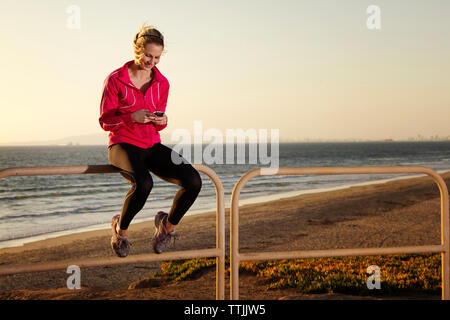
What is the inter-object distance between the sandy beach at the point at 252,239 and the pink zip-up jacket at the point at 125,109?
2252 millimetres

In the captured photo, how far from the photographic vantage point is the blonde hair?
9.58 feet

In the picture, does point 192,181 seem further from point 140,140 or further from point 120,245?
point 120,245

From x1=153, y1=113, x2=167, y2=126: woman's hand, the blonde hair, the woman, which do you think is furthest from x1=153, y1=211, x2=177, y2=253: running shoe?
the blonde hair

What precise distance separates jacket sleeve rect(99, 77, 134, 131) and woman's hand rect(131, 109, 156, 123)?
0.06 meters

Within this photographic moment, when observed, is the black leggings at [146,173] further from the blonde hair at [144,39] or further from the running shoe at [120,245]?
the blonde hair at [144,39]

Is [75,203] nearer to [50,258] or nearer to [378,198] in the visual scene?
[50,258]

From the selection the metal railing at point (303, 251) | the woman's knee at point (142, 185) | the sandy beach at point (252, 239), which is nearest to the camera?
the woman's knee at point (142, 185)

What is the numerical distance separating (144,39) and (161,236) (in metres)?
1.26

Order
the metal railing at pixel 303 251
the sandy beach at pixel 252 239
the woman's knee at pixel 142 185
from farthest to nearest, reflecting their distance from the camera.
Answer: the sandy beach at pixel 252 239 < the metal railing at pixel 303 251 < the woman's knee at pixel 142 185

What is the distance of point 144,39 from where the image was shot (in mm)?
2924

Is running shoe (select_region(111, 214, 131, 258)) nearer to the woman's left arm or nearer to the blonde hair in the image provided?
the woman's left arm

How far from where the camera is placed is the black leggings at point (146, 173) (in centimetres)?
277

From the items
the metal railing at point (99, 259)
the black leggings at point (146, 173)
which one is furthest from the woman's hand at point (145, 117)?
the metal railing at point (99, 259)
